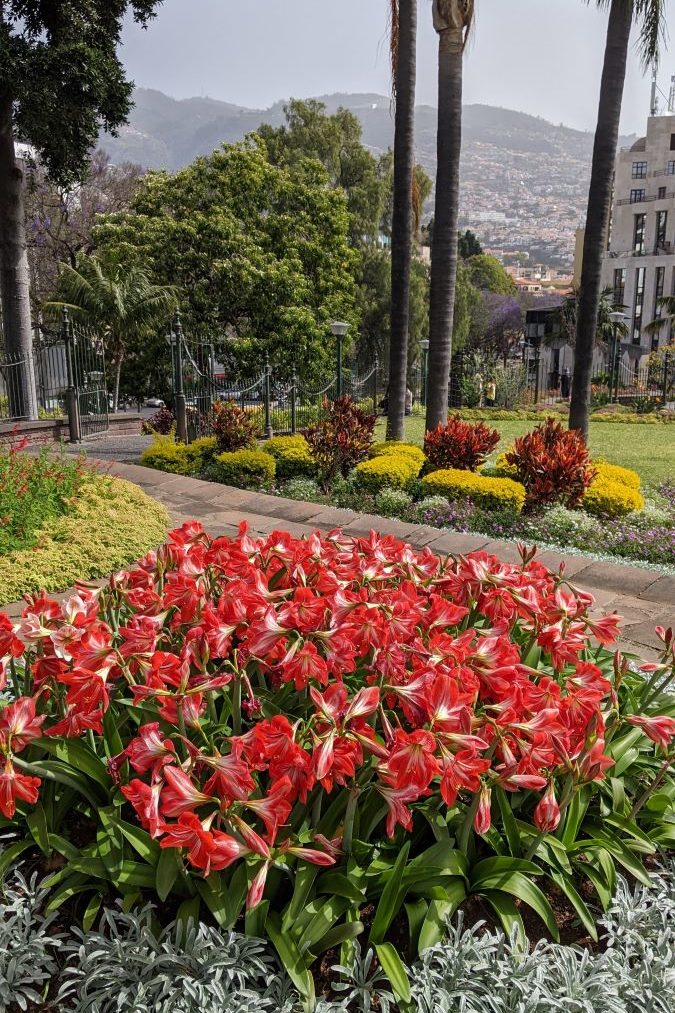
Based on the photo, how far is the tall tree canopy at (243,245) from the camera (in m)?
20.7

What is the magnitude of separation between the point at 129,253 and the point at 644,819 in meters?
20.5

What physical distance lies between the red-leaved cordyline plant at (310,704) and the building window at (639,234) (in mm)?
61849

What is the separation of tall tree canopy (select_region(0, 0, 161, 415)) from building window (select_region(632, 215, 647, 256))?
2027 inches

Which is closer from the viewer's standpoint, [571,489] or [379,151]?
[571,489]

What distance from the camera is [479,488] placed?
7359 millimetres

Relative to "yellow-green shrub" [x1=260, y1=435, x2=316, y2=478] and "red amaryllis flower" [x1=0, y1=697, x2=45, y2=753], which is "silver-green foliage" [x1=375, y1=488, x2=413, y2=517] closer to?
"yellow-green shrub" [x1=260, y1=435, x2=316, y2=478]

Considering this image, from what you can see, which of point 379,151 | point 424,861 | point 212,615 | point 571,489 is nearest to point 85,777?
point 212,615

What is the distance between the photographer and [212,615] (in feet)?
6.45

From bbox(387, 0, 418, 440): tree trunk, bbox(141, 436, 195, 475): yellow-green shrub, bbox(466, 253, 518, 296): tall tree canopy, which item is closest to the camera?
bbox(141, 436, 195, 475): yellow-green shrub

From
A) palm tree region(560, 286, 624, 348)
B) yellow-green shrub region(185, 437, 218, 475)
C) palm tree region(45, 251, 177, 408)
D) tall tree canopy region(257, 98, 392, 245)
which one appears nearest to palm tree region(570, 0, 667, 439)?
yellow-green shrub region(185, 437, 218, 475)

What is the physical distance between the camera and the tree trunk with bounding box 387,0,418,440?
34.5 ft

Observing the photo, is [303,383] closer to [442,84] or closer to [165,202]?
[165,202]

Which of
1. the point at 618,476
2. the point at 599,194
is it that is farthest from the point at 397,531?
the point at 599,194

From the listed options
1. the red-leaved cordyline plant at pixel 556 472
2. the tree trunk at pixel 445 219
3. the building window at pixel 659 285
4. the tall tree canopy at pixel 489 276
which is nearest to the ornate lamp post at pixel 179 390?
the tree trunk at pixel 445 219
